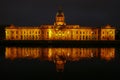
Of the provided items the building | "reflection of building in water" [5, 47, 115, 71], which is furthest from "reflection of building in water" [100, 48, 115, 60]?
the building

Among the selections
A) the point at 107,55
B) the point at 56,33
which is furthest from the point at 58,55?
the point at 56,33

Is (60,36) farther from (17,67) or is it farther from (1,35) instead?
(17,67)

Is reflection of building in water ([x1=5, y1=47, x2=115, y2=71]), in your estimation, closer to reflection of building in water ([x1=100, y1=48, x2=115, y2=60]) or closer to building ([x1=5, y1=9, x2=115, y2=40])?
reflection of building in water ([x1=100, y1=48, x2=115, y2=60])

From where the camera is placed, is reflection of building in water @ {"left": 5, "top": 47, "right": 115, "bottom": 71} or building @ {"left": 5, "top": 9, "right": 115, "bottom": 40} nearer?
reflection of building in water @ {"left": 5, "top": 47, "right": 115, "bottom": 71}

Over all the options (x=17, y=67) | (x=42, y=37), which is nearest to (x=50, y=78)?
(x=17, y=67)

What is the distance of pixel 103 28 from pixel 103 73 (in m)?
78.6

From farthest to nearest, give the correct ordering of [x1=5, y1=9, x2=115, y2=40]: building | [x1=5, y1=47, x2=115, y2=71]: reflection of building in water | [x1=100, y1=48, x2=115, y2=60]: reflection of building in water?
1. [x1=5, y1=9, x2=115, y2=40]: building
2. [x1=100, y1=48, x2=115, y2=60]: reflection of building in water
3. [x1=5, y1=47, x2=115, y2=71]: reflection of building in water

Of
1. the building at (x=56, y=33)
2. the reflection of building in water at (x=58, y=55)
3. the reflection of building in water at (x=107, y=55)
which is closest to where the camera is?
the reflection of building in water at (x=58, y=55)

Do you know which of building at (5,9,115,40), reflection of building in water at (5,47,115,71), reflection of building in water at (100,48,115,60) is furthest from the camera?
building at (5,9,115,40)

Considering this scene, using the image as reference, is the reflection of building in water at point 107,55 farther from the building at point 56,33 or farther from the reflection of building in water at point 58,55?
the building at point 56,33

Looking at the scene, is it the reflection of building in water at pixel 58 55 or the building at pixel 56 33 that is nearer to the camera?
the reflection of building in water at pixel 58 55

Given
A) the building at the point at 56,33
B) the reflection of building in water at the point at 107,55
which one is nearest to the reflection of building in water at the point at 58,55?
the reflection of building in water at the point at 107,55

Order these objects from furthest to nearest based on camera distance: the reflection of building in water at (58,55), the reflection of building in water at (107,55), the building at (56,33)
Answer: the building at (56,33) → the reflection of building in water at (107,55) → the reflection of building in water at (58,55)

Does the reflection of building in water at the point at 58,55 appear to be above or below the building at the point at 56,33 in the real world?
below
